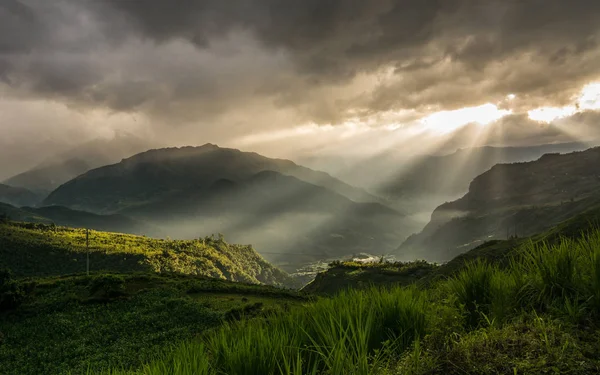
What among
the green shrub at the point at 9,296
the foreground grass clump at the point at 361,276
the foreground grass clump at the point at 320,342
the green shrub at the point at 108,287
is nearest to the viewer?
the foreground grass clump at the point at 320,342

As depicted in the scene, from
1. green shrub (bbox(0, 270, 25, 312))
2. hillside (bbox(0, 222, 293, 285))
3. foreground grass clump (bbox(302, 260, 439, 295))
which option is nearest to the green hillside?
green shrub (bbox(0, 270, 25, 312))

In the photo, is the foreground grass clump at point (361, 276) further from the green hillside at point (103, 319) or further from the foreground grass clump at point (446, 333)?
the foreground grass clump at point (446, 333)

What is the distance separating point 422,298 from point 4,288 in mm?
64828

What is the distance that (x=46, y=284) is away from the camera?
6888cm

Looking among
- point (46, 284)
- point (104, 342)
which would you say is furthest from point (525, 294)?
point (46, 284)

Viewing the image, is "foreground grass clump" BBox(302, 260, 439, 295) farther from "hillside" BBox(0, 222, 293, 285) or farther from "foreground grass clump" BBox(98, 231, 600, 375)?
"foreground grass clump" BBox(98, 231, 600, 375)

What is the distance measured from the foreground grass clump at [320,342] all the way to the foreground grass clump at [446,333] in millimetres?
17

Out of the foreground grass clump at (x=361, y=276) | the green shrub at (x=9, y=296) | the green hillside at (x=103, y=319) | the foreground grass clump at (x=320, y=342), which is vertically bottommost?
the foreground grass clump at (x=361, y=276)

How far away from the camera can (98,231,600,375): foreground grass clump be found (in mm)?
4441

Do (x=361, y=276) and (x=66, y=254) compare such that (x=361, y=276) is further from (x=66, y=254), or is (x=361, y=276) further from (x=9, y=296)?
(x=66, y=254)

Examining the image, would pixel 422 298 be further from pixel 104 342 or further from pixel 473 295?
pixel 104 342

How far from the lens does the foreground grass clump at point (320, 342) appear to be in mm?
4555

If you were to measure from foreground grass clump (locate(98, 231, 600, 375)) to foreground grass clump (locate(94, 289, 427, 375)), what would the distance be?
0.05ft

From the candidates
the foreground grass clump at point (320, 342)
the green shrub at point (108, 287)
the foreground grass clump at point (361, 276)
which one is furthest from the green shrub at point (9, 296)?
the foreground grass clump at point (361, 276)
